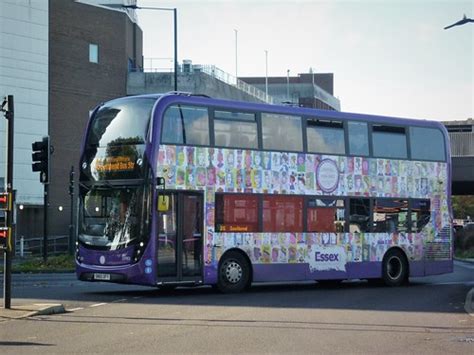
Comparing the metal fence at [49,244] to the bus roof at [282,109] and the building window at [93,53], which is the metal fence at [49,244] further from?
the bus roof at [282,109]

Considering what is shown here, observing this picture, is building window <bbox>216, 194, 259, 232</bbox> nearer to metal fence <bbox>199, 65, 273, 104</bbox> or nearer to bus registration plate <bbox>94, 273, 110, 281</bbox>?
bus registration plate <bbox>94, 273, 110, 281</bbox>

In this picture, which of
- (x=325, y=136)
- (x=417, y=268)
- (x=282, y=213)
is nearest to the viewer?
(x=282, y=213)

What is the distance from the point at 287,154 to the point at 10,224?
7858mm

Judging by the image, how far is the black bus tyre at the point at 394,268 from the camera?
2245cm

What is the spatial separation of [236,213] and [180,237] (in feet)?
5.95

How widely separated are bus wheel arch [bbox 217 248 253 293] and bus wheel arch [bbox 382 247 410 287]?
472 centimetres

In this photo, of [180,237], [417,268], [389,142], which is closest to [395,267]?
[417,268]

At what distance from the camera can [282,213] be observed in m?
20.2

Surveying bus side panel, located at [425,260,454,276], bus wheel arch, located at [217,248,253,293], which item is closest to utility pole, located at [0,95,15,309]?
bus wheel arch, located at [217,248,253,293]

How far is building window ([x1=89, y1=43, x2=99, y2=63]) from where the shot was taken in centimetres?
5328

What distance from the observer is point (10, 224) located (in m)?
14.8

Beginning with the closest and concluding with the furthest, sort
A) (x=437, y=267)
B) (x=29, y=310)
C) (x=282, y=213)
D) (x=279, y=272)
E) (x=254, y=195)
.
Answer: (x=29, y=310)
(x=254, y=195)
(x=279, y=272)
(x=282, y=213)
(x=437, y=267)

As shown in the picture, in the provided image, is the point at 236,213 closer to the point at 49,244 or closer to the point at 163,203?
the point at 163,203

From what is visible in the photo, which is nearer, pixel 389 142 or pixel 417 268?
pixel 389 142
